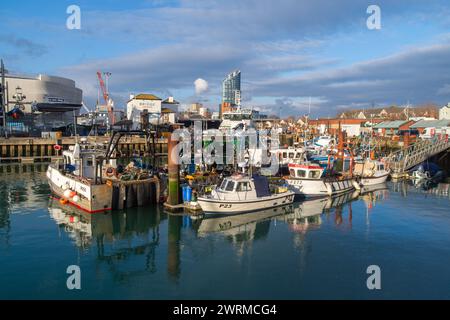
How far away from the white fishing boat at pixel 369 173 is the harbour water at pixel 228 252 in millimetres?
9382

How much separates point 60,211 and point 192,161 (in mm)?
16889

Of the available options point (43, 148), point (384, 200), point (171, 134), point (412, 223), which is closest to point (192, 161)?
point (171, 134)

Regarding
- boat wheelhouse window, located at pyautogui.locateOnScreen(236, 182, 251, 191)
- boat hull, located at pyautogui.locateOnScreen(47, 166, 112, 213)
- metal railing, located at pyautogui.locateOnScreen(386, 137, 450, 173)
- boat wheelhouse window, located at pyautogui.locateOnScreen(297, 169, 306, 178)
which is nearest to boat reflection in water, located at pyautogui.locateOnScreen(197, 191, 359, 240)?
boat wheelhouse window, located at pyautogui.locateOnScreen(236, 182, 251, 191)

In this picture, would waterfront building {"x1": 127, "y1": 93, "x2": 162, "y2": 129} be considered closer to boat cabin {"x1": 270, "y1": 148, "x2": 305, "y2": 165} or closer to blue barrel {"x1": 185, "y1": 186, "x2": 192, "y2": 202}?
boat cabin {"x1": 270, "y1": 148, "x2": 305, "y2": 165}

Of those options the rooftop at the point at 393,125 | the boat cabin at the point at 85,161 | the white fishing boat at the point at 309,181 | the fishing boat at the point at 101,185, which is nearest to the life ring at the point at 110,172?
the fishing boat at the point at 101,185

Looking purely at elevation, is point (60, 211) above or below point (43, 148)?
below

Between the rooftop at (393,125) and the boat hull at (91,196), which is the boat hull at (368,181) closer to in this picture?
the boat hull at (91,196)

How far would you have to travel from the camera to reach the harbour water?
1500cm

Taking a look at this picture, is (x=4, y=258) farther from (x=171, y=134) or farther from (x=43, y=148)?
(x=43, y=148)

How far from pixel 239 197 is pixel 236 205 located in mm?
634

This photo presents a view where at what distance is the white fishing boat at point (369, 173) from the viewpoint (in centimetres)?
4038

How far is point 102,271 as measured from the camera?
1691 cm

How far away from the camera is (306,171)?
33.8 meters
